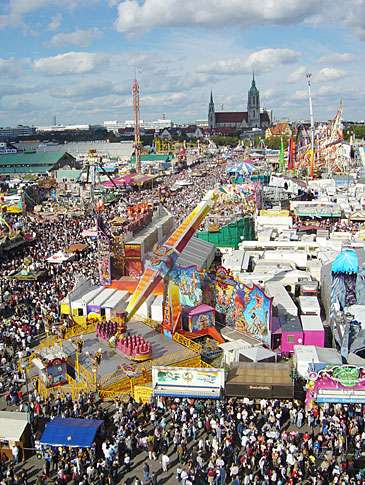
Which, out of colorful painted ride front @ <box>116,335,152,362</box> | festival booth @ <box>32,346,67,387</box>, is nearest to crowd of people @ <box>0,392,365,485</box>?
festival booth @ <box>32,346,67,387</box>

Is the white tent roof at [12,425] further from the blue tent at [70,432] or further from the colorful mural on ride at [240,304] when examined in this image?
the colorful mural on ride at [240,304]

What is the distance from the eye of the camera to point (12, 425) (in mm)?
12664

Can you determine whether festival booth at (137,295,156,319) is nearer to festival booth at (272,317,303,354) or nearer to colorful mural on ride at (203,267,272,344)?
colorful mural on ride at (203,267,272,344)

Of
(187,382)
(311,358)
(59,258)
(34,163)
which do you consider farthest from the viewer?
(34,163)

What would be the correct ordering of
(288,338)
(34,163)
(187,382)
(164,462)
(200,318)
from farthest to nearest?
(34,163), (200,318), (288,338), (187,382), (164,462)

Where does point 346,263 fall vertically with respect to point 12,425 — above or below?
above

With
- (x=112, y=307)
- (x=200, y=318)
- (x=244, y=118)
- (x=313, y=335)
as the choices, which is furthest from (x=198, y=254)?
(x=244, y=118)

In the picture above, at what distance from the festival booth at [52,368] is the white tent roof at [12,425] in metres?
2.28

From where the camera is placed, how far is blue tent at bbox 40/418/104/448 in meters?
12.1

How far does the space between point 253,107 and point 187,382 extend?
182 meters

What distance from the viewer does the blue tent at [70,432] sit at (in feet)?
39.7

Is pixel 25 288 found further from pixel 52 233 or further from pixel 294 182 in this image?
pixel 294 182

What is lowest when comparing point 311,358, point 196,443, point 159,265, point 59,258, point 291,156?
point 196,443

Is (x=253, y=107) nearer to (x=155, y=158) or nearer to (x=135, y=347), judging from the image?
(x=155, y=158)
